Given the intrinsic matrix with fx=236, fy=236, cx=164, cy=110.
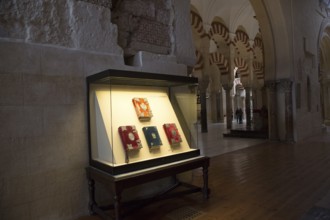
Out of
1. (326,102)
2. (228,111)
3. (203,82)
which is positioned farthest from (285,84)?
(326,102)

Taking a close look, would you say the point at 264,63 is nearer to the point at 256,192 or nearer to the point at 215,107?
the point at 256,192

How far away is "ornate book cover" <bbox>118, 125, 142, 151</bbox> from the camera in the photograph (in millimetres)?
2148

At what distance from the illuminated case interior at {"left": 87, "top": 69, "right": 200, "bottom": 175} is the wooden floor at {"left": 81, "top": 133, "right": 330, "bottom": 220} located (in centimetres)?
56

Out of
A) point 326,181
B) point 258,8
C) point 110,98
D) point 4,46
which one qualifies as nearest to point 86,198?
point 110,98

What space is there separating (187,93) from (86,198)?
1.68 m

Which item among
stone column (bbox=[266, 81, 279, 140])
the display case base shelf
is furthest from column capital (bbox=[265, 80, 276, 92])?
the display case base shelf

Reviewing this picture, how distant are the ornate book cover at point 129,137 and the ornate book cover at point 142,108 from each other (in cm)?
18

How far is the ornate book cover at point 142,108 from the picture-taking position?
7.82 feet

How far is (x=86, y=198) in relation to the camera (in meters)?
2.40

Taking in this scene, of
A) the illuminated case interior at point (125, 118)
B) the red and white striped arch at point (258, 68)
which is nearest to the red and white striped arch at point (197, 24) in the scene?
the red and white striped arch at point (258, 68)

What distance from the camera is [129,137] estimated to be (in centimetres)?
219

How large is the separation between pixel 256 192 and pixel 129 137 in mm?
1809

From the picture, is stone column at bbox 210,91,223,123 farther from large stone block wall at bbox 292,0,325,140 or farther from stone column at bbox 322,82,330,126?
large stone block wall at bbox 292,0,325,140

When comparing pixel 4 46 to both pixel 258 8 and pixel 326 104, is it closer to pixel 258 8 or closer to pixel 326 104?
pixel 258 8
